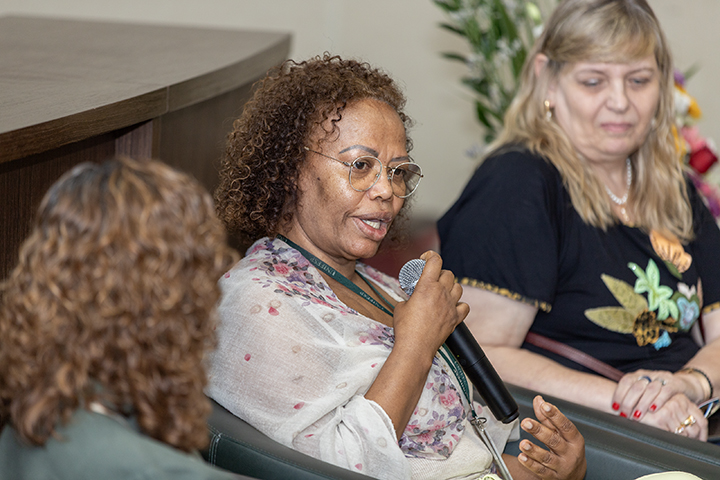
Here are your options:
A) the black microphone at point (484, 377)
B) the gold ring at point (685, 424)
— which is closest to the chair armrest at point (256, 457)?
the black microphone at point (484, 377)

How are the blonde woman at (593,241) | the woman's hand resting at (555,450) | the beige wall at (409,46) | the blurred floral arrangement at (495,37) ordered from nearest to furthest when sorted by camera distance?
the woman's hand resting at (555,450) → the blonde woman at (593,241) → the blurred floral arrangement at (495,37) → the beige wall at (409,46)

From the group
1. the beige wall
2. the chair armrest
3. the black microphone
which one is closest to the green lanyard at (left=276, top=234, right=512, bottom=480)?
the black microphone

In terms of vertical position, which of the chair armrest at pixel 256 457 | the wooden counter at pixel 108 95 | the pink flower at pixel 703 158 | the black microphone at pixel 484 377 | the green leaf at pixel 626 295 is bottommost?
the green leaf at pixel 626 295

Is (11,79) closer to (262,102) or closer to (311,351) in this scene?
(262,102)

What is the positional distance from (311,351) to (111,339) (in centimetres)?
53

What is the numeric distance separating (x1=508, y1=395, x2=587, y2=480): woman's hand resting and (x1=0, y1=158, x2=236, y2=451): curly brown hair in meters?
0.87

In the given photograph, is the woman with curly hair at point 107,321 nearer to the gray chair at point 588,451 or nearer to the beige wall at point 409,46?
the gray chair at point 588,451

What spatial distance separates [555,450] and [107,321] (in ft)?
3.38

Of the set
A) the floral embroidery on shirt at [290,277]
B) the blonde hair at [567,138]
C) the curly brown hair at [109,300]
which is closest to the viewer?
the curly brown hair at [109,300]

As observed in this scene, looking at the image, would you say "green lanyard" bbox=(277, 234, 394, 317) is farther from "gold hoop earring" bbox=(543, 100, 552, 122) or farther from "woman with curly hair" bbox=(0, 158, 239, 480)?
"gold hoop earring" bbox=(543, 100, 552, 122)

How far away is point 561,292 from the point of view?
2104mm

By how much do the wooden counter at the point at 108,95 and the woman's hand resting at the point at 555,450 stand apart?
3.21ft

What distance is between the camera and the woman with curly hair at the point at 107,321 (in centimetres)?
81

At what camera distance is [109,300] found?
0.81 meters
